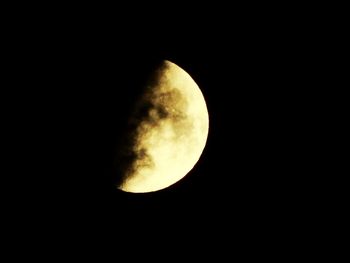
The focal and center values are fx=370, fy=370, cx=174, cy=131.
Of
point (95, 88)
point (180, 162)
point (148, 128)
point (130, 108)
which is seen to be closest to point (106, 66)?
point (95, 88)

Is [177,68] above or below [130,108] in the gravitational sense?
above

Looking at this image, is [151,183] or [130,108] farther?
[151,183]

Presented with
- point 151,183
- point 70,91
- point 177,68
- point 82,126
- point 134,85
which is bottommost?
point 151,183

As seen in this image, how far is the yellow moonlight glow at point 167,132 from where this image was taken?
153 inches

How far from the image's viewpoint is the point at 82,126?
362 cm

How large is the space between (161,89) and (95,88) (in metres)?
→ 0.76

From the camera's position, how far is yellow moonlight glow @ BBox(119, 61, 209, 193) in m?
3.88

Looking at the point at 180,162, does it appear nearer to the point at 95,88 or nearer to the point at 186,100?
the point at 186,100

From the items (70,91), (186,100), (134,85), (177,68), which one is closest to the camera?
(70,91)

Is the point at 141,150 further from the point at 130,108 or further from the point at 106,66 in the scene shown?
the point at 106,66

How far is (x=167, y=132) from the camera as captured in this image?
3.88 m

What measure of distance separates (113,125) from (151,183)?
2.78 feet

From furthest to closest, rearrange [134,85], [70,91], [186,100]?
[186,100] → [134,85] → [70,91]

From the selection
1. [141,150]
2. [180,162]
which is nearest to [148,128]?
[141,150]
